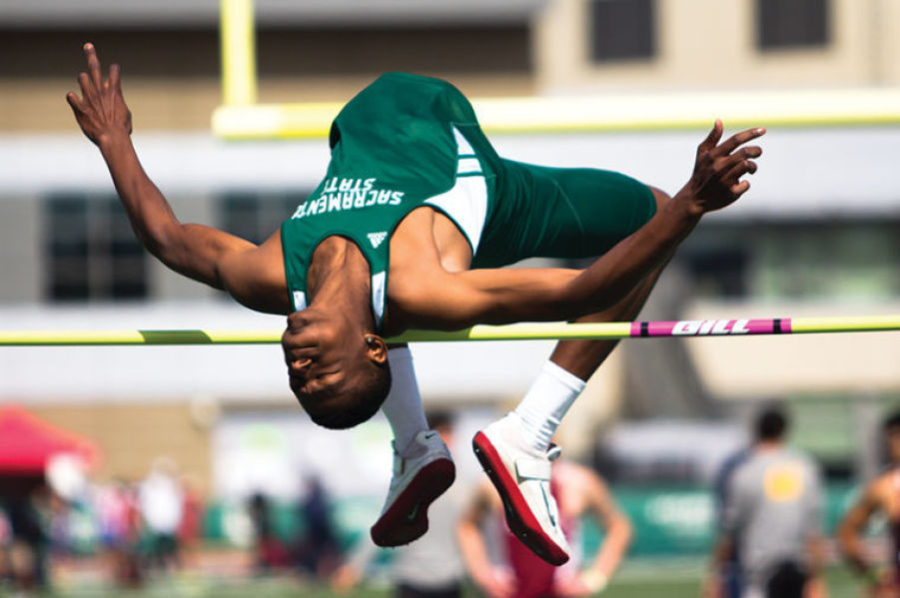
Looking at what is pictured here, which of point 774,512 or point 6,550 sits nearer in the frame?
point 774,512

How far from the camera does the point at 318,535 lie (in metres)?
18.6

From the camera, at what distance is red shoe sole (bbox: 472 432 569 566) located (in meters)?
4.31

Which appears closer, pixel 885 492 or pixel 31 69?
pixel 885 492

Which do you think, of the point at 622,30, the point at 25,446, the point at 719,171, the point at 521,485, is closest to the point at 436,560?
the point at 521,485

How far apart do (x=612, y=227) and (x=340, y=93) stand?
71.4 ft

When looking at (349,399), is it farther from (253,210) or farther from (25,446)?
(253,210)

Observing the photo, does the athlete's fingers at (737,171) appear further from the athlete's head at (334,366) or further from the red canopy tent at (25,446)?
the red canopy tent at (25,446)

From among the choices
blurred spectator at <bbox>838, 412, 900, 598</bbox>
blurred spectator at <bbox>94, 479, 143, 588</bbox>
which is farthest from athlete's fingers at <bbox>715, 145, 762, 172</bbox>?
blurred spectator at <bbox>94, 479, 143, 588</bbox>

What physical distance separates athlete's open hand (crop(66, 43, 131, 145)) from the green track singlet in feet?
1.94

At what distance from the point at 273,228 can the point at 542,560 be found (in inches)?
789

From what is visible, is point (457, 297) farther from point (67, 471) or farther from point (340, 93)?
point (340, 93)

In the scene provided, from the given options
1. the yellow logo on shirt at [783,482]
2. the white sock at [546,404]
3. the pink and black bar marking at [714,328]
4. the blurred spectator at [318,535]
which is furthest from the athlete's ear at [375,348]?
the blurred spectator at [318,535]

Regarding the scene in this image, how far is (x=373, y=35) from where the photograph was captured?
26031 mm

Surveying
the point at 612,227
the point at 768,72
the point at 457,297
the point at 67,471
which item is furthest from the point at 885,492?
the point at 67,471
